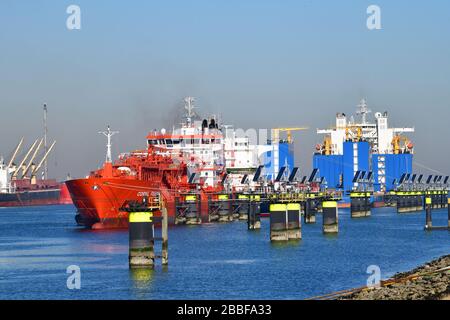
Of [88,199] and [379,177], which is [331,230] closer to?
[88,199]

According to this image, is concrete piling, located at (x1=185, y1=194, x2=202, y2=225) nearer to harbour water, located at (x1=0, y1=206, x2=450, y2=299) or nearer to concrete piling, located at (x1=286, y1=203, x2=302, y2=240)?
harbour water, located at (x1=0, y1=206, x2=450, y2=299)

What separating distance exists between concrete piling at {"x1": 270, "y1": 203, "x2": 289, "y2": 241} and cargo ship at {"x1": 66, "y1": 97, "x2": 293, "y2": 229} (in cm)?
1021

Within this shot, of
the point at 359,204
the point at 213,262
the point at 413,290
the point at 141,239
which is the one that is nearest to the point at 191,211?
the point at 359,204

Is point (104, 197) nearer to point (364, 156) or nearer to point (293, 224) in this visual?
point (293, 224)

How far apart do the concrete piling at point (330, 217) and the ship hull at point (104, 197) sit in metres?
16.3

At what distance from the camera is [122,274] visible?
48.2m

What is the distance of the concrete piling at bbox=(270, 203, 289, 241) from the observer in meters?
68.4

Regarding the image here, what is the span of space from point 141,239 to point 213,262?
9.80 m

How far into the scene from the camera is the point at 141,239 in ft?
153

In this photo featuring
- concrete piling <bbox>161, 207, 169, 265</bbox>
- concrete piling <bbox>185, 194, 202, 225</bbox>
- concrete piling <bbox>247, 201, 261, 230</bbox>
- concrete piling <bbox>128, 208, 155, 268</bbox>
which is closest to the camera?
concrete piling <bbox>128, 208, 155, 268</bbox>

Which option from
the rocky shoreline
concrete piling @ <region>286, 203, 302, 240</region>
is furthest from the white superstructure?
the rocky shoreline

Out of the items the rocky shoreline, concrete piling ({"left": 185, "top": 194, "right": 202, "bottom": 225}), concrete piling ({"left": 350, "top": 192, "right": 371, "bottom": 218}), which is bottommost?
concrete piling ({"left": 350, "top": 192, "right": 371, "bottom": 218})
